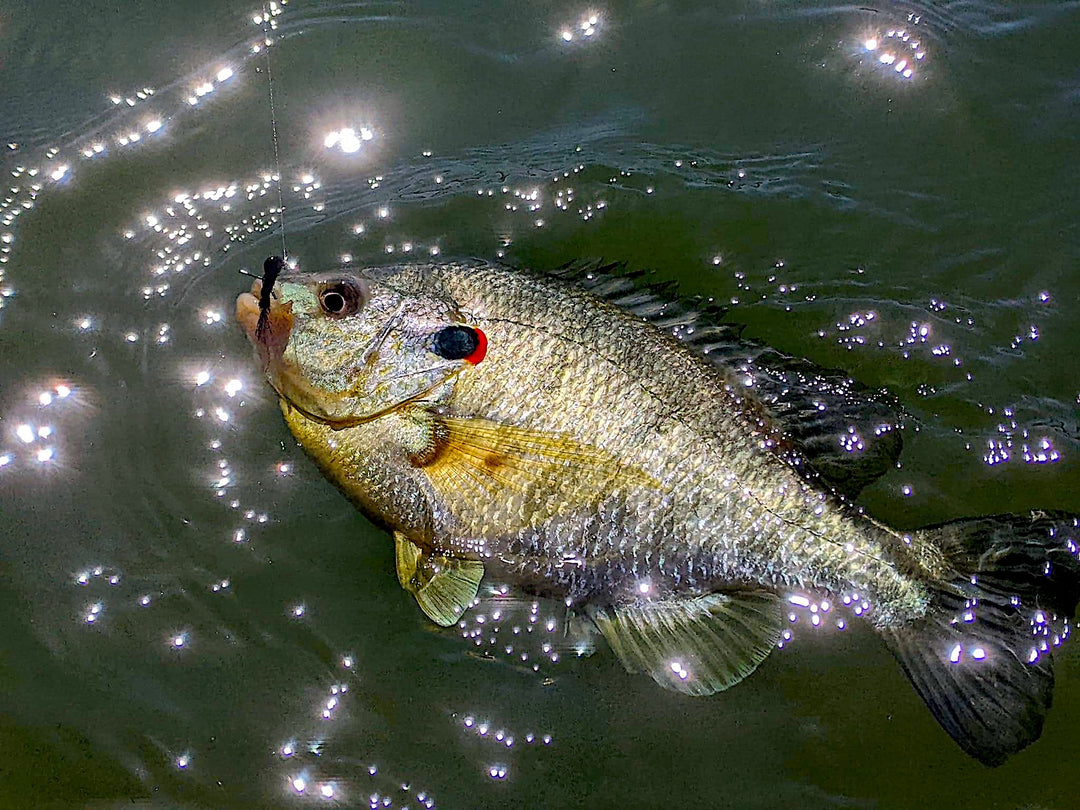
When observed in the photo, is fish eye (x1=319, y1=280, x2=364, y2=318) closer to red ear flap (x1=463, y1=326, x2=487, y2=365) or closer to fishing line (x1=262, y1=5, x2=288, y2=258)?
red ear flap (x1=463, y1=326, x2=487, y2=365)

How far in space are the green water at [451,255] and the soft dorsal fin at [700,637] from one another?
1.10ft

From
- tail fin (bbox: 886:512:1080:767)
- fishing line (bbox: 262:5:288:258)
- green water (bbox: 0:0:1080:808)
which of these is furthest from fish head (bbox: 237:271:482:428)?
tail fin (bbox: 886:512:1080:767)

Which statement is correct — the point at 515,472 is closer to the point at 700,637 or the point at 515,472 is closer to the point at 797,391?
the point at 700,637

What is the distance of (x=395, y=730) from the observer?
2.93m

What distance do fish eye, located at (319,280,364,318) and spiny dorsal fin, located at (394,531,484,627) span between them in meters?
0.70

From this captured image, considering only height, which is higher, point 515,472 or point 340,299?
point 340,299

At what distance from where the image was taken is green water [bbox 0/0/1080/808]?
2910 millimetres

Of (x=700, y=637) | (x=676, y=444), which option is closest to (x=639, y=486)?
(x=676, y=444)

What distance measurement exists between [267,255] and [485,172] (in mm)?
883

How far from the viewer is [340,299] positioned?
8.46ft

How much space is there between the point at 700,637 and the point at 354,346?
4.49ft

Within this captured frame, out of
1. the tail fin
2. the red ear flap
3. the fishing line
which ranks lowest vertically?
the tail fin

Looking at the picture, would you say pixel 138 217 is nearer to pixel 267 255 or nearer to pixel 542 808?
pixel 267 255

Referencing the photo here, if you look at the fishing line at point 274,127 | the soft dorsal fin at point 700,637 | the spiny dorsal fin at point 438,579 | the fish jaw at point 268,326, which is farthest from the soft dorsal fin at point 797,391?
the fishing line at point 274,127
